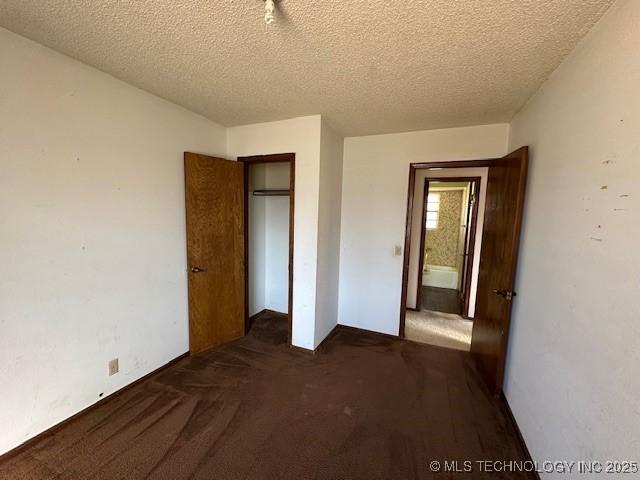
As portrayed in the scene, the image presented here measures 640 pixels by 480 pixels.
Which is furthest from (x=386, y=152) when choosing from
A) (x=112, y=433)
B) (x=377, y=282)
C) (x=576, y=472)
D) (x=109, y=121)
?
(x=112, y=433)

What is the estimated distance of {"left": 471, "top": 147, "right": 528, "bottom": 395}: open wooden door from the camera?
1900mm

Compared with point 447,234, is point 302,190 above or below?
above

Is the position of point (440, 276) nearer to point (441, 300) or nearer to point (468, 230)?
point (441, 300)

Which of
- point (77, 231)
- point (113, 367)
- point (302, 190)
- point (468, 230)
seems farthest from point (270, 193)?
point (468, 230)

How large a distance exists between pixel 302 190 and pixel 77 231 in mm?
1701

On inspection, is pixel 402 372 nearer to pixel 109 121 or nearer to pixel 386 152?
pixel 386 152

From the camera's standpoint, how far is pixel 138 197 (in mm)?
2045

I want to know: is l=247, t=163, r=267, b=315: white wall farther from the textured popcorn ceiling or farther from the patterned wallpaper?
the patterned wallpaper

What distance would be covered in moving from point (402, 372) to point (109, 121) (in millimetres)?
3097

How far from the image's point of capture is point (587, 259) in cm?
116

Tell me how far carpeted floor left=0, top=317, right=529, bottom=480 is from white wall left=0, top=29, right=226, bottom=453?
27 centimetres

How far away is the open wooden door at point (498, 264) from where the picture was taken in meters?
1.90

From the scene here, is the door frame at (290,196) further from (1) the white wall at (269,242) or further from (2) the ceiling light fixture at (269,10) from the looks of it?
(2) the ceiling light fixture at (269,10)

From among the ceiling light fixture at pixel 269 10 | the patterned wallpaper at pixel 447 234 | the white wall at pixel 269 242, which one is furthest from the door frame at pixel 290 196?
the patterned wallpaper at pixel 447 234
